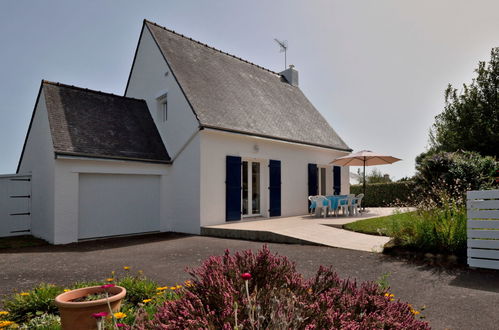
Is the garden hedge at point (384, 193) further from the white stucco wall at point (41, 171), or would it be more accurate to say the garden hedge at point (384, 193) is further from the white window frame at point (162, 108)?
the white stucco wall at point (41, 171)

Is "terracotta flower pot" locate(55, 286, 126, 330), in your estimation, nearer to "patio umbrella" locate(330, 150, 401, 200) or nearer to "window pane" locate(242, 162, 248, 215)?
"window pane" locate(242, 162, 248, 215)

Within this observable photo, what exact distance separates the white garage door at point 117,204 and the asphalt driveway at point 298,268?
1.11 m

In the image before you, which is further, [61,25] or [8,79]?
[8,79]

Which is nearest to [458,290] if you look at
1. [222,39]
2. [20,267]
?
[20,267]

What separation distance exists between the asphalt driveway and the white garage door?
43.6 inches

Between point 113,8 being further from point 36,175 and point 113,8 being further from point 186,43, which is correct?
point 36,175

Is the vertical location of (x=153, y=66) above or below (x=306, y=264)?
above

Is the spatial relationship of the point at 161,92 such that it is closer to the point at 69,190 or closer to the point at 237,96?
the point at 237,96

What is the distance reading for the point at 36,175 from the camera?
33.6ft

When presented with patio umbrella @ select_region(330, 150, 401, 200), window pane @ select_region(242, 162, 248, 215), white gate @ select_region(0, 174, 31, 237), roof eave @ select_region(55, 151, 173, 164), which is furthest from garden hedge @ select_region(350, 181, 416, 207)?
white gate @ select_region(0, 174, 31, 237)

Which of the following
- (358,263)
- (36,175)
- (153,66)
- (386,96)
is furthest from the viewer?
(386,96)

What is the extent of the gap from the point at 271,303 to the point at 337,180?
48.0 feet

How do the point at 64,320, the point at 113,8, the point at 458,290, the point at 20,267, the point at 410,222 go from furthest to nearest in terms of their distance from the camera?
1. the point at 113,8
2. the point at 410,222
3. the point at 20,267
4. the point at 458,290
5. the point at 64,320

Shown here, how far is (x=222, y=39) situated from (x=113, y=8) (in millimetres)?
8340
